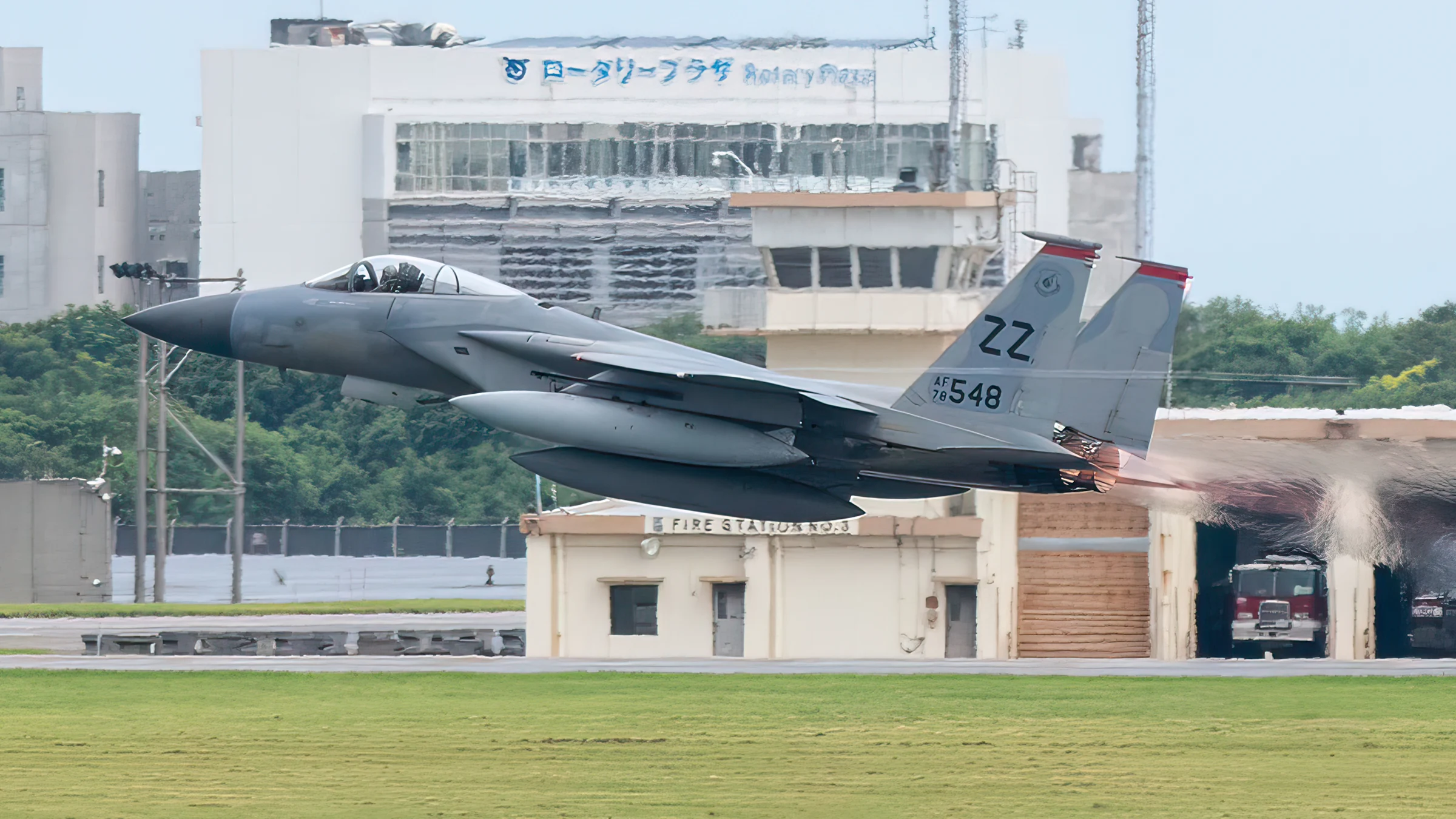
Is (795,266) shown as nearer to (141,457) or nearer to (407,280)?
(407,280)

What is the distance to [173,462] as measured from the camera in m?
104

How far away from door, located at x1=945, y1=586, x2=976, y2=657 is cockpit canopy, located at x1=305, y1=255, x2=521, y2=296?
33120 millimetres

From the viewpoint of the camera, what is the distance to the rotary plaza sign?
476 feet

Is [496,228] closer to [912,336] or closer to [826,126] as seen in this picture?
[826,126]

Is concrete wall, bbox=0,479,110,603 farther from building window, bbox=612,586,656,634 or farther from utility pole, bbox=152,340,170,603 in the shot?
building window, bbox=612,586,656,634

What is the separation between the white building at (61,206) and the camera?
5320 inches

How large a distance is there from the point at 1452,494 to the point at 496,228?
104m

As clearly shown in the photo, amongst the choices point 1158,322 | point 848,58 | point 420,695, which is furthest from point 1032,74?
point 1158,322

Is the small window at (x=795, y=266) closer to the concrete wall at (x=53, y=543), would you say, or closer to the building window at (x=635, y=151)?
the concrete wall at (x=53, y=543)

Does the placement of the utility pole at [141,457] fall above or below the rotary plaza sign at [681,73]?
below

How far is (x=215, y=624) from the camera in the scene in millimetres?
78500

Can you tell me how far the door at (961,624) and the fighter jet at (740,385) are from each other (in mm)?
29955

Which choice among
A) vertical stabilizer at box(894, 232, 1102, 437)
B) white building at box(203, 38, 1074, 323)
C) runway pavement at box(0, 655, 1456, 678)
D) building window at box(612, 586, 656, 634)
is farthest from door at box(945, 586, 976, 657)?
white building at box(203, 38, 1074, 323)

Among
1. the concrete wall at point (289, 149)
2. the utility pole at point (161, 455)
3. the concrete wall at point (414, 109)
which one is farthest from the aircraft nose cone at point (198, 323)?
the concrete wall at point (289, 149)
